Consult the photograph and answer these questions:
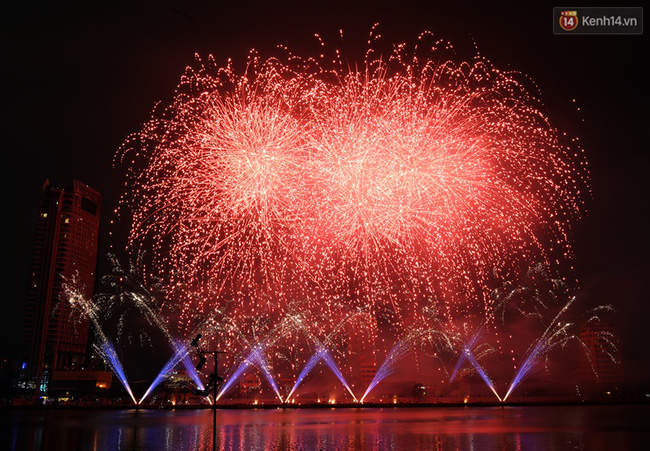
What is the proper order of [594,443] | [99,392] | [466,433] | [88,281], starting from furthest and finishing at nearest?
[88,281], [99,392], [466,433], [594,443]

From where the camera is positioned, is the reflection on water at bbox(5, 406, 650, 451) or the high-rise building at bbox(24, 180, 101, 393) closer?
the reflection on water at bbox(5, 406, 650, 451)

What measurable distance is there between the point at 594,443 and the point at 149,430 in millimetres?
30344

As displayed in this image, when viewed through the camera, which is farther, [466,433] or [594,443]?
[466,433]

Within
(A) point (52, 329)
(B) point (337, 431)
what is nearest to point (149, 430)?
(B) point (337, 431)

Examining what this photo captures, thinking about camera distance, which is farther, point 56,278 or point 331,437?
point 56,278

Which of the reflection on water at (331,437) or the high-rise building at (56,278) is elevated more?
the high-rise building at (56,278)

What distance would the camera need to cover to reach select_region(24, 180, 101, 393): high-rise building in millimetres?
108875

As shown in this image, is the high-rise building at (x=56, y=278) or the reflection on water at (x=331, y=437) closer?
the reflection on water at (x=331, y=437)

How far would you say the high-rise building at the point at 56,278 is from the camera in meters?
109

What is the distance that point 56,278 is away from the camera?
111375 mm

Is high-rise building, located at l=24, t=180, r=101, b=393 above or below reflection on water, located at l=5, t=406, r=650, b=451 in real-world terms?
above

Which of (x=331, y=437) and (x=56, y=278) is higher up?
(x=56, y=278)

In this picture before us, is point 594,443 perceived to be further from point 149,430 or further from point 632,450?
point 149,430

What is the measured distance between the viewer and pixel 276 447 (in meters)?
34.4
